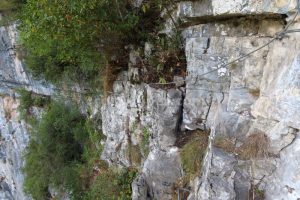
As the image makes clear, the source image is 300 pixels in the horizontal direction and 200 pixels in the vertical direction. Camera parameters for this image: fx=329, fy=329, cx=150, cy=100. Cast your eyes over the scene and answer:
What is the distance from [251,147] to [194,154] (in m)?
1.10

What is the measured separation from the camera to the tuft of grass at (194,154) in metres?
5.09

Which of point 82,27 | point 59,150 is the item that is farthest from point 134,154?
point 82,27

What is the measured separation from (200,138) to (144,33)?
223 centimetres

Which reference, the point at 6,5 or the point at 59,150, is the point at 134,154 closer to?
the point at 59,150

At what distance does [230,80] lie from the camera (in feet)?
15.9

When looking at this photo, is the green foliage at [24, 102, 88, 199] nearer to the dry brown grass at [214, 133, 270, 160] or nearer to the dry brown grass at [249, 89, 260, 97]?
the dry brown grass at [214, 133, 270, 160]

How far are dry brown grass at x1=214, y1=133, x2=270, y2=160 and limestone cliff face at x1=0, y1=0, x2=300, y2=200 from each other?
0.04 ft

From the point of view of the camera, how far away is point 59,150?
8.98 m

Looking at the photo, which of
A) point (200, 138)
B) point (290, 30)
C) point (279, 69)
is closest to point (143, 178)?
point (200, 138)

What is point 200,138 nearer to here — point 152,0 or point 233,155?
point 233,155

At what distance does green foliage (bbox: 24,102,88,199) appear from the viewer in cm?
867

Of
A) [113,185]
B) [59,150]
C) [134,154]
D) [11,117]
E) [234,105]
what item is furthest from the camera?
[11,117]

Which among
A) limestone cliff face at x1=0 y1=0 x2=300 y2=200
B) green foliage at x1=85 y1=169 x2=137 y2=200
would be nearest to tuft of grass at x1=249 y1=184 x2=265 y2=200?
limestone cliff face at x1=0 y1=0 x2=300 y2=200

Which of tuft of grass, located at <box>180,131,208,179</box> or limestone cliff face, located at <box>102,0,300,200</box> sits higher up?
limestone cliff face, located at <box>102,0,300,200</box>
